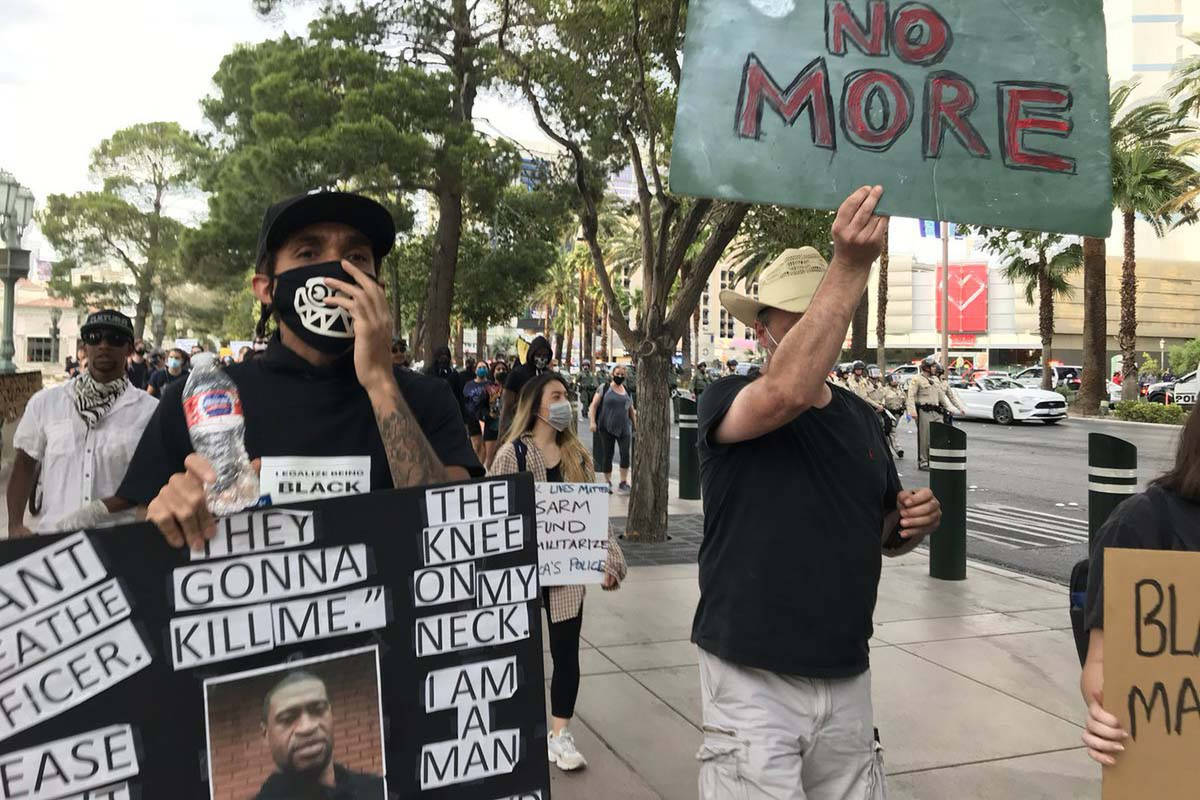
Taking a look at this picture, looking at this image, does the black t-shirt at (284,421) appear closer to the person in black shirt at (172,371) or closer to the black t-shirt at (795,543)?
the black t-shirt at (795,543)

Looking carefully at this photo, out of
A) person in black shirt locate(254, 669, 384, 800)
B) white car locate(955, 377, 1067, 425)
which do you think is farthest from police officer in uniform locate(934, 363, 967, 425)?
person in black shirt locate(254, 669, 384, 800)

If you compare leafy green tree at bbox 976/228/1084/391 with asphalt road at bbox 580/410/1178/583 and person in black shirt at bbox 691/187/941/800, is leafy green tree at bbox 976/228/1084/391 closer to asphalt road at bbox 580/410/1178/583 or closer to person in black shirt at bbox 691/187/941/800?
asphalt road at bbox 580/410/1178/583

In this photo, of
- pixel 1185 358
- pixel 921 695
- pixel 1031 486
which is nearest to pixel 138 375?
pixel 921 695

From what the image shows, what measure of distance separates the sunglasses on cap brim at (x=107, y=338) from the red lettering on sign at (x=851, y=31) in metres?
3.60

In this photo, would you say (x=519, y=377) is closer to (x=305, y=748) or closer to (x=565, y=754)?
(x=565, y=754)

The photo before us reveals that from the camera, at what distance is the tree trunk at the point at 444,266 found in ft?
61.6

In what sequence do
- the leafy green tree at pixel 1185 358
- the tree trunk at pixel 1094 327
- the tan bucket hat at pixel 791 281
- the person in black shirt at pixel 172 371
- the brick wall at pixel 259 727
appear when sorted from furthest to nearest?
the leafy green tree at pixel 1185 358 < the tree trunk at pixel 1094 327 < the person in black shirt at pixel 172 371 < the tan bucket hat at pixel 791 281 < the brick wall at pixel 259 727

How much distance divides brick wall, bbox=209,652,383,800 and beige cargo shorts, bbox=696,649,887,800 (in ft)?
3.11

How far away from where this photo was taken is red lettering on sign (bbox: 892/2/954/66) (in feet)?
7.57

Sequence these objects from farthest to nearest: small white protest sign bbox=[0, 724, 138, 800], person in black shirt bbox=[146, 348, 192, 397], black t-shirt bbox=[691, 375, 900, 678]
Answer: person in black shirt bbox=[146, 348, 192, 397] → black t-shirt bbox=[691, 375, 900, 678] → small white protest sign bbox=[0, 724, 138, 800]

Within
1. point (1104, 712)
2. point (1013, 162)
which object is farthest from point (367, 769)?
point (1013, 162)

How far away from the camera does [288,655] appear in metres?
1.71

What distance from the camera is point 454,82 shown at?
59.1 feet

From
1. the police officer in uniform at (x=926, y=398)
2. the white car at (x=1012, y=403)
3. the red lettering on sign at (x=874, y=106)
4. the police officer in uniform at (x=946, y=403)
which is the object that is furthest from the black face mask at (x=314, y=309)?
the white car at (x=1012, y=403)
